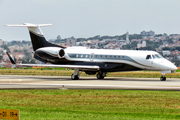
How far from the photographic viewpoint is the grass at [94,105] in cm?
1684

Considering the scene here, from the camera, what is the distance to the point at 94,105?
2053 centimetres

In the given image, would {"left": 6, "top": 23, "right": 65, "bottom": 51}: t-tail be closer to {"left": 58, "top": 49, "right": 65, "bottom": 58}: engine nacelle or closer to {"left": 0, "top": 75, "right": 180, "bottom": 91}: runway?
{"left": 58, "top": 49, "right": 65, "bottom": 58}: engine nacelle

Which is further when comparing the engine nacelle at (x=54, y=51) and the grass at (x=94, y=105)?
the engine nacelle at (x=54, y=51)

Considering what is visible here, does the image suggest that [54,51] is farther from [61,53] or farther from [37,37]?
[37,37]

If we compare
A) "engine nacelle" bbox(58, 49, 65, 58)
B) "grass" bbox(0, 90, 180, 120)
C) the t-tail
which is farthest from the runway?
the t-tail

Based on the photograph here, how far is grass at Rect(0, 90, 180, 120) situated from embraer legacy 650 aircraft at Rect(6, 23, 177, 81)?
50.2 feet

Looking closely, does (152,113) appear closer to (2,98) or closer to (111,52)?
(2,98)

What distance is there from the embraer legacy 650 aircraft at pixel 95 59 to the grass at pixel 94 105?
15.3 metres

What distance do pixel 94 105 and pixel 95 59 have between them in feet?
83.3

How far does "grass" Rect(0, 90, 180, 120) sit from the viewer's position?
663 inches

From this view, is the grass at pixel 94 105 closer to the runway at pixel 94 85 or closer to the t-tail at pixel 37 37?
the runway at pixel 94 85

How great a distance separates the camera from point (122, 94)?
25.5 metres

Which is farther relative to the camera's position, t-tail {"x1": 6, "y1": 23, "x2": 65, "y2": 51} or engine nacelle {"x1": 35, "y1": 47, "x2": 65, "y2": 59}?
t-tail {"x1": 6, "y1": 23, "x2": 65, "y2": 51}

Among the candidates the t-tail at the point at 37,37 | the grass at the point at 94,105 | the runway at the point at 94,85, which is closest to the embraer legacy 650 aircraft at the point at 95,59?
the t-tail at the point at 37,37
